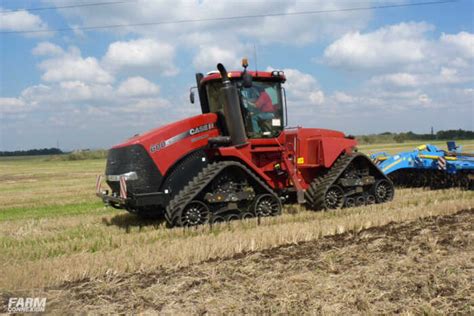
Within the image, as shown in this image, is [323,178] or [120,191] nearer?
[120,191]

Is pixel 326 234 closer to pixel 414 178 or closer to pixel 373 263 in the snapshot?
pixel 373 263

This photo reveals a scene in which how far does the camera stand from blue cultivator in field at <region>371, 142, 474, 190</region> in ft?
35.4

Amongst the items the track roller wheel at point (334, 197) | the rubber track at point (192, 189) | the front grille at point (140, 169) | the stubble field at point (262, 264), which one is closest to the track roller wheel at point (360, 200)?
the track roller wheel at point (334, 197)

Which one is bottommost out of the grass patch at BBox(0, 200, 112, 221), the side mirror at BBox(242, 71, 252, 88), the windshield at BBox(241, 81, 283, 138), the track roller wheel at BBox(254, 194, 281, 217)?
the grass patch at BBox(0, 200, 112, 221)

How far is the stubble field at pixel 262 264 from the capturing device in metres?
3.96

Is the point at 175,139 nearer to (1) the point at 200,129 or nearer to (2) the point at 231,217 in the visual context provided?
(1) the point at 200,129

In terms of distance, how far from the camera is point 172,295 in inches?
165

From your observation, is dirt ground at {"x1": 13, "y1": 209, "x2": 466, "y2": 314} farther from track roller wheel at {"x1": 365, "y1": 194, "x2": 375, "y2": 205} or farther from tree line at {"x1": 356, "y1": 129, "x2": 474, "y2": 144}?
tree line at {"x1": 356, "y1": 129, "x2": 474, "y2": 144}

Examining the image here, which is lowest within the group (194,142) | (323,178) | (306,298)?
(306,298)

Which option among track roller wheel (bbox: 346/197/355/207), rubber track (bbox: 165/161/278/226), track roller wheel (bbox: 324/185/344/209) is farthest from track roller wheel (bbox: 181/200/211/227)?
track roller wheel (bbox: 346/197/355/207)

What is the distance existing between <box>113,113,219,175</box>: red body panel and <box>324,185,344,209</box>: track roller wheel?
8.05ft

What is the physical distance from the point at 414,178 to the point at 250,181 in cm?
580

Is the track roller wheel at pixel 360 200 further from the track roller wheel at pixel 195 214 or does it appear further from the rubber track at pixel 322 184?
the track roller wheel at pixel 195 214

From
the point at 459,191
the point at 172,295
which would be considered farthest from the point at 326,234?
the point at 459,191
